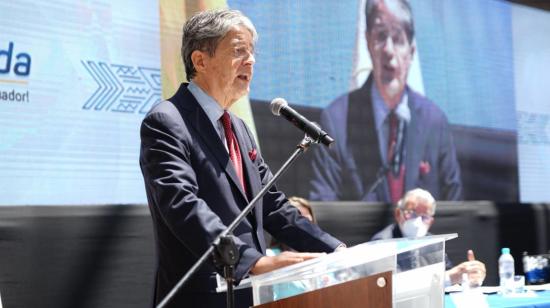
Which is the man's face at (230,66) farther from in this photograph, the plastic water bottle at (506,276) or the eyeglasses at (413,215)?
the eyeglasses at (413,215)

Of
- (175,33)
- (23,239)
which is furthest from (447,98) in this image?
(23,239)

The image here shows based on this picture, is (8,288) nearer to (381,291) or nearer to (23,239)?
(23,239)

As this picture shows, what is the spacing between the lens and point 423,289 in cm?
218

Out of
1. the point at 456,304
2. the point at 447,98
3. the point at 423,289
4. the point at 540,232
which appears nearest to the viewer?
the point at 423,289

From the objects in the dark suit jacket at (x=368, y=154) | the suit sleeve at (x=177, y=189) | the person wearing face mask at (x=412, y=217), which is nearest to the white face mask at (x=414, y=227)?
the person wearing face mask at (x=412, y=217)

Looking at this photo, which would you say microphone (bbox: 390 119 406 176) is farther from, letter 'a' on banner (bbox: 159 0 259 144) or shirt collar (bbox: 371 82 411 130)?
letter 'a' on banner (bbox: 159 0 259 144)

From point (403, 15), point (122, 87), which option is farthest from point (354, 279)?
point (403, 15)

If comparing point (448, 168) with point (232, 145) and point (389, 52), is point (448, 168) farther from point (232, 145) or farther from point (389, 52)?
point (232, 145)

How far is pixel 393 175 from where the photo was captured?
22.3 ft

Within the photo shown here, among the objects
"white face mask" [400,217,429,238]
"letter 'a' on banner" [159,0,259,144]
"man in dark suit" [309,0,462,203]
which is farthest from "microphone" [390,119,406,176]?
"letter 'a' on banner" [159,0,259,144]

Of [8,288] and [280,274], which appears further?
[8,288]

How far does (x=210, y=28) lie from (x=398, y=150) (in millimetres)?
4476

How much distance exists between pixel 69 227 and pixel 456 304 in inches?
83.9

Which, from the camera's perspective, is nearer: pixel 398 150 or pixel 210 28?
pixel 210 28
